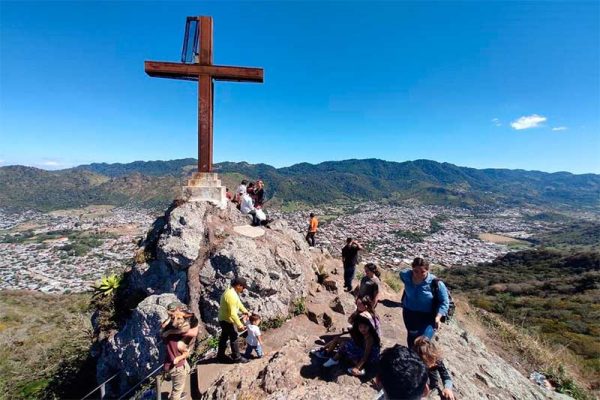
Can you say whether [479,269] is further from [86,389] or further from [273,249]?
[86,389]

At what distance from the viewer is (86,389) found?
7.46 meters

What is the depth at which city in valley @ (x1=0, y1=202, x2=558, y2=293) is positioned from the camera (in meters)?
56.1

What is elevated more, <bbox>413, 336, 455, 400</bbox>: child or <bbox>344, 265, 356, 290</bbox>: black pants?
<bbox>413, 336, 455, 400</bbox>: child

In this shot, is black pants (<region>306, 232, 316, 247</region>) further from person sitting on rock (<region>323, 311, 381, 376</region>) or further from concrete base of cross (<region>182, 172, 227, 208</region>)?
person sitting on rock (<region>323, 311, 381, 376</region>)

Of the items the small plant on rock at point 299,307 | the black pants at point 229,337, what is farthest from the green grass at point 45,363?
the small plant on rock at point 299,307

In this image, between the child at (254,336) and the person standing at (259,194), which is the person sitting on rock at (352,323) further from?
the person standing at (259,194)

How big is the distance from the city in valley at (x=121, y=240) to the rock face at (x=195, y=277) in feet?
64.5

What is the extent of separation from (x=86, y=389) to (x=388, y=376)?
8588mm

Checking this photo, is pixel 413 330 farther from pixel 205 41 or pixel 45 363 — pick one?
pixel 45 363

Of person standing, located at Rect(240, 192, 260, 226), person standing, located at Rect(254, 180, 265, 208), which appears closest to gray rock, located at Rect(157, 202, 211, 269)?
person standing, located at Rect(240, 192, 260, 226)

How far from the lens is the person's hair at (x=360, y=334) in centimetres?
431

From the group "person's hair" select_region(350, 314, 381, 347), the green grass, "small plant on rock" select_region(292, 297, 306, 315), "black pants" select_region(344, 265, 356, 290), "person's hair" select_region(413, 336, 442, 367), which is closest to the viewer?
"person's hair" select_region(413, 336, 442, 367)

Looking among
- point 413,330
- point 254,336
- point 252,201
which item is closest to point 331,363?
point 413,330

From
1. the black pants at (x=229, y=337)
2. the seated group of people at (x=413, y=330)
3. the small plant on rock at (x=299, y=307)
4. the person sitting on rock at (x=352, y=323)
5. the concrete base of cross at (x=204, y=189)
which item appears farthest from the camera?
the concrete base of cross at (x=204, y=189)
